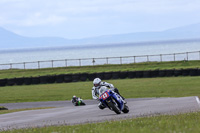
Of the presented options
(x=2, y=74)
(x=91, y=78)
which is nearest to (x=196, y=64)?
(x=91, y=78)

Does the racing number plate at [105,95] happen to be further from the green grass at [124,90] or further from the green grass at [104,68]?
the green grass at [104,68]

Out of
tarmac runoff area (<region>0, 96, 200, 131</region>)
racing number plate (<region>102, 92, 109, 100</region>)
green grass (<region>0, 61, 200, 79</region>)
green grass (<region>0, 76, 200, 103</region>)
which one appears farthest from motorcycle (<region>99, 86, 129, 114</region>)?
green grass (<region>0, 61, 200, 79</region>)

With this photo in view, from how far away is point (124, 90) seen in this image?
108ft

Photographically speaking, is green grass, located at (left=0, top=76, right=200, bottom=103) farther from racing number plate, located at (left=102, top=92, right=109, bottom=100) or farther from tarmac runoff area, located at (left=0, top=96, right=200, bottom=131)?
racing number plate, located at (left=102, top=92, right=109, bottom=100)

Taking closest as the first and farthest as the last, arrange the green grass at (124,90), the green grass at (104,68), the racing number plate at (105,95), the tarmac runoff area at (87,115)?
the tarmac runoff area at (87,115)
the racing number plate at (105,95)
the green grass at (124,90)
the green grass at (104,68)

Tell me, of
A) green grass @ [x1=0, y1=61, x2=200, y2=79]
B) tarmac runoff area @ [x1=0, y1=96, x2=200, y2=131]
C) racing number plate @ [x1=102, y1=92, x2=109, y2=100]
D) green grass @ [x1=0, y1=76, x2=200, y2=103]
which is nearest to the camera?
tarmac runoff area @ [x1=0, y1=96, x2=200, y2=131]

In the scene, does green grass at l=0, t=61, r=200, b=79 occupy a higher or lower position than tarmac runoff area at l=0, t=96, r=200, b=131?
higher

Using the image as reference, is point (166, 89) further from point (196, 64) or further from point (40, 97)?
point (196, 64)

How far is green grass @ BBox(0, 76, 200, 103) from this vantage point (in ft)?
97.5

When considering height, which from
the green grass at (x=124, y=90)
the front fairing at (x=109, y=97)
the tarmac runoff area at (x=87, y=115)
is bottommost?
the green grass at (x=124, y=90)

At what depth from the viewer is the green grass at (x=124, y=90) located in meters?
29.7

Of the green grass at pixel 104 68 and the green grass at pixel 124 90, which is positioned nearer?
the green grass at pixel 124 90

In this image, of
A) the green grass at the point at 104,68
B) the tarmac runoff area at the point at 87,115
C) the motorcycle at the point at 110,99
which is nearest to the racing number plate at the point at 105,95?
the motorcycle at the point at 110,99

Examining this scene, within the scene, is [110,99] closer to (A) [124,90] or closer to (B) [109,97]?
(B) [109,97]
